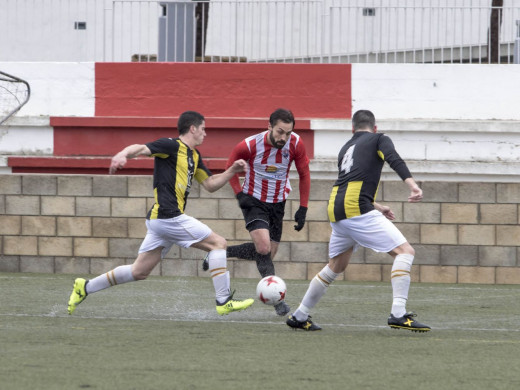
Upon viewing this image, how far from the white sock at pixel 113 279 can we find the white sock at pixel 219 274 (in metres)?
0.73

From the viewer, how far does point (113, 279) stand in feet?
30.4

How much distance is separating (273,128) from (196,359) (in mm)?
3204

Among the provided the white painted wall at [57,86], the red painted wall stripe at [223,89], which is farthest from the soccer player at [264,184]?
the white painted wall at [57,86]

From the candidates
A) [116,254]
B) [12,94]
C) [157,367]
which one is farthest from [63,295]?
[157,367]

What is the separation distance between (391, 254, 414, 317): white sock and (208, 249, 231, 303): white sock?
151cm

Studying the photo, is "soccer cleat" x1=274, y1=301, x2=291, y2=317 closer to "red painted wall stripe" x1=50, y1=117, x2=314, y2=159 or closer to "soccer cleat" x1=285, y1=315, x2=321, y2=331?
"soccer cleat" x1=285, y1=315, x2=321, y2=331

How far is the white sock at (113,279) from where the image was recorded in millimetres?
9203

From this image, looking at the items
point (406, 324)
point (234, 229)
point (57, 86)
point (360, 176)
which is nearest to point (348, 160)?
point (360, 176)

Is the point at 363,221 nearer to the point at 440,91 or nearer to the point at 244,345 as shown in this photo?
the point at 244,345

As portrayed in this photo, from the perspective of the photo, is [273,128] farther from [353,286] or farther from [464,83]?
[464,83]

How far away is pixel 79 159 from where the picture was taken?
51.6 feet

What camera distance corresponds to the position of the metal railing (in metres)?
16.4

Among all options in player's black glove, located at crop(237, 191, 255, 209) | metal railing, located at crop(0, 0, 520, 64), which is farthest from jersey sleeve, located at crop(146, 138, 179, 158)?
metal railing, located at crop(0, 0, 520, 64)

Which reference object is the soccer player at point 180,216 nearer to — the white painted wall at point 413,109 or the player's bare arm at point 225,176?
the player's bare arm at point 225,176
